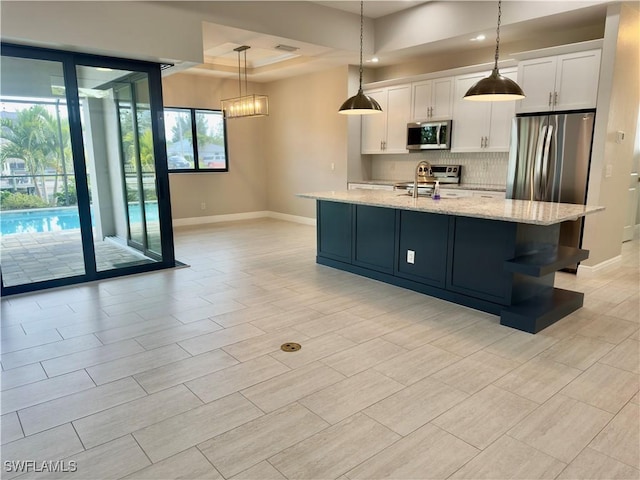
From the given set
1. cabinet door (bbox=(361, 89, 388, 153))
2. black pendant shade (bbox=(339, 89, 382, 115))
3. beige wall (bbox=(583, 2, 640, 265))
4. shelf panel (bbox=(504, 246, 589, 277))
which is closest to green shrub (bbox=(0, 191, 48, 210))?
black pendant shade (bbox=(339, 89, 382, 115))

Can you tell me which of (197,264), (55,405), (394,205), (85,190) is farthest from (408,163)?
(55,405)

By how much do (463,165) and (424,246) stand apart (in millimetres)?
2742

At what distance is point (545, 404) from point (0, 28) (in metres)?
4.95

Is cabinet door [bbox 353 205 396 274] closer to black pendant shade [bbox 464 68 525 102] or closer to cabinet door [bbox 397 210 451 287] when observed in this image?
cabinet door [bbox 397 210 451 287]

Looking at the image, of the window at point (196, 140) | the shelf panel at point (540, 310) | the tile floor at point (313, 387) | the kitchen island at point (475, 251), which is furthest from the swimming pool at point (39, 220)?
the shelf panel at point (540, 310)

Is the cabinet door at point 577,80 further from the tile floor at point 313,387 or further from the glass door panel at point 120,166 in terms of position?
the glass door panel at point 120,166

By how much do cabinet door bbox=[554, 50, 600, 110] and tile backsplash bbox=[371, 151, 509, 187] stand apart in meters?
1.24

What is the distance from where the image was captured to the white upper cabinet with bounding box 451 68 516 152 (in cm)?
531

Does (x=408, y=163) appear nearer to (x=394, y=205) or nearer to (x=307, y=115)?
(x=307, y=115)

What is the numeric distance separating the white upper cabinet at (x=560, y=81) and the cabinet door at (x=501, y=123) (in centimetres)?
29

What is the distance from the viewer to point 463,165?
20.5ft

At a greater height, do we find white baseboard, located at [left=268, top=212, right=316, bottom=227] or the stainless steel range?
the stainless steel range

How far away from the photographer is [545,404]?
7.45ft

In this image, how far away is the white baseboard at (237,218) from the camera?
798 cm
